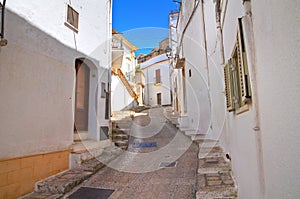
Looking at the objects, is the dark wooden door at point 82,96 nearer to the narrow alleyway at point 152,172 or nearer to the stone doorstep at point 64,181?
the stone doorstep at point 64,181

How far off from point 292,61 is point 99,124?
5708 mm

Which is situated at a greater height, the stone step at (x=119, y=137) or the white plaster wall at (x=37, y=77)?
the white plaster wall at (x=37, y=77)

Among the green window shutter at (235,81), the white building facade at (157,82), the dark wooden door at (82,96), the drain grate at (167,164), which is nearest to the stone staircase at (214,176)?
the drain grate at (167,164)

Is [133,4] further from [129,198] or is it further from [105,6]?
[129,198]

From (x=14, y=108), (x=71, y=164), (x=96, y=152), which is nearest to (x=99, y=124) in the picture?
(x=96, y=152)

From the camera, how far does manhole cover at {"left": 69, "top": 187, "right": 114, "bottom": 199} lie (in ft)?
11.3

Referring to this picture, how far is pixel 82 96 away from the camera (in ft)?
20.0

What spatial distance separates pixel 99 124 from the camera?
616cm

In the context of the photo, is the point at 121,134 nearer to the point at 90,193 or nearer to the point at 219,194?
the point at 90,193

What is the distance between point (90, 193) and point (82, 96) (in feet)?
10.4

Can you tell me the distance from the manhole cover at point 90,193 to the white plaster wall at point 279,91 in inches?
108

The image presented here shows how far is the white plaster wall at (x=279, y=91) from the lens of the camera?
0.95 meters

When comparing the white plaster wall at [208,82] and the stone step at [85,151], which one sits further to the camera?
the stone step at [85,151]

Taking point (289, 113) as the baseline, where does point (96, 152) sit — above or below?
below
